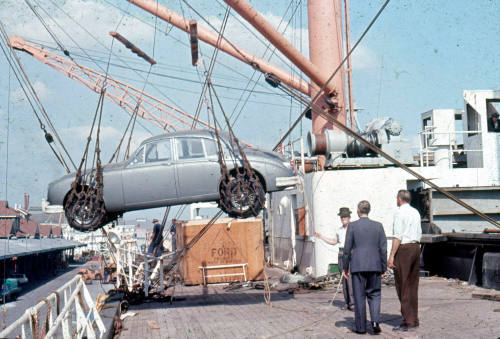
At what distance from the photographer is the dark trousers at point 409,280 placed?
8.64 meters

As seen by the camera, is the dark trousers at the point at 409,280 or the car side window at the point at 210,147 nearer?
the dark trousers at the point at 409,280

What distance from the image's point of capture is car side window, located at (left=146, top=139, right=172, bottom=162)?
1225 cm

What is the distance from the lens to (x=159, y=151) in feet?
40.4

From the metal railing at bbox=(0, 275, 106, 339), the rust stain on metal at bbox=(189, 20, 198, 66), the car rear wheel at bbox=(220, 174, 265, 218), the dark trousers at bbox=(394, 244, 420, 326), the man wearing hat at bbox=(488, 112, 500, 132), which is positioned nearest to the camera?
the metal railing at bbox=(0, 275, 106, 339)

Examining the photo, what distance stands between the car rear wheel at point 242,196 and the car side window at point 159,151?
1446mm

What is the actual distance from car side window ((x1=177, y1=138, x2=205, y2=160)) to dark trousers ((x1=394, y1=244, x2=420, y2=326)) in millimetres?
5087

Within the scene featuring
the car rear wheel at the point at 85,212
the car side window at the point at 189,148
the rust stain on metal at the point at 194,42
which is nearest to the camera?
the car rear wheel at the point at 85,212

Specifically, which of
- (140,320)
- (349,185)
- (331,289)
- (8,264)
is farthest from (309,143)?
(8,264)

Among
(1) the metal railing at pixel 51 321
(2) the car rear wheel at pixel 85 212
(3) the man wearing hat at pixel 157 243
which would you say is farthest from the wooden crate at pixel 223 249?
→ (1) the metal railing at pixel 51 321

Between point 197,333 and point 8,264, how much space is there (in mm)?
45866

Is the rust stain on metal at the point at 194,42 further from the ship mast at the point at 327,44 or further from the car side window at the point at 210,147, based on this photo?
the ship mast at the point at 327,44

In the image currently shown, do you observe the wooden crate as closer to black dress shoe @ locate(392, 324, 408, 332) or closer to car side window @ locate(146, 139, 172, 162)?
car side window @ locate(146, 139, 172, 162)

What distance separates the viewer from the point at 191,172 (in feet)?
39.6

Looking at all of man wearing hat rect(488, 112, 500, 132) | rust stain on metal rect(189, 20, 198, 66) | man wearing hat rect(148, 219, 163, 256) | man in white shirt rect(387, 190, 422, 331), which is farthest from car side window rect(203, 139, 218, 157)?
man wearing hat rect(488, 112, 500, 132)
